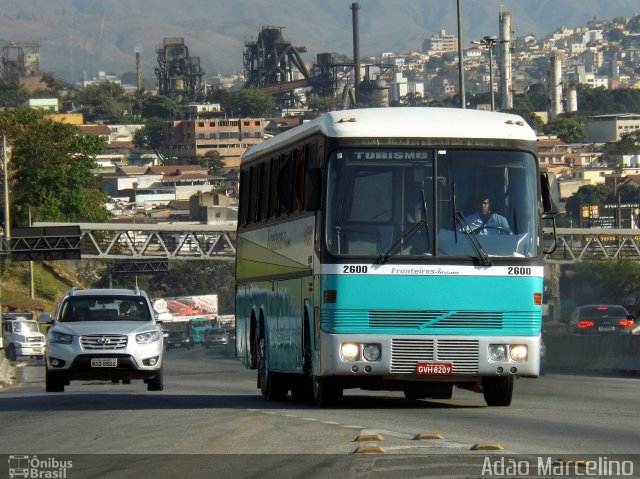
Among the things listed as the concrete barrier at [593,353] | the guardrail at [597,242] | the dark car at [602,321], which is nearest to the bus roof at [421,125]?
the concrete barrier at [593,353]

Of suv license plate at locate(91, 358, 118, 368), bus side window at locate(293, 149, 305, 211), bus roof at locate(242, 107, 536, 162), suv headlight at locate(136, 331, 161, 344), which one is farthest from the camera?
suv headlight at locate(136, 331, 161, 344)

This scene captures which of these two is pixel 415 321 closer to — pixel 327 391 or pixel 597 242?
pixel 327 391

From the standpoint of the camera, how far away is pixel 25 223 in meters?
101

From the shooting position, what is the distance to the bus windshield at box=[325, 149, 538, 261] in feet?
57.9

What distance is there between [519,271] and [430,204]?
122 centimetres

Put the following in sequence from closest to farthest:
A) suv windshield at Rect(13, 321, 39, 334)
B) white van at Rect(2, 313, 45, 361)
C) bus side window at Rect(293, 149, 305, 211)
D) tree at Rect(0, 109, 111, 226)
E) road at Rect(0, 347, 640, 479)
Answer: road at Rect(0, 347, 640, 479) → bus side window at Rect(293, 149, 305, 211) → white van at Rect(2, 313, 45, 361) → suv windshield at Rect(13, 321, 39, 334) → tree at Rect(0, 109, 111, 226)

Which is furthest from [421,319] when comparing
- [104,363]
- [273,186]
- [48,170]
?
[48,170]

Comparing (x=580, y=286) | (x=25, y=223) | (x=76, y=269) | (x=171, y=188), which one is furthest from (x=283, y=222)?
(x=171, y=188)

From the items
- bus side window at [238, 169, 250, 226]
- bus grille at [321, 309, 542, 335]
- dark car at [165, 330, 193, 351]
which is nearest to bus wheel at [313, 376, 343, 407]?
bus grille at [321, 309, 542, 335]

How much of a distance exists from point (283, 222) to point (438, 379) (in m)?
3.68

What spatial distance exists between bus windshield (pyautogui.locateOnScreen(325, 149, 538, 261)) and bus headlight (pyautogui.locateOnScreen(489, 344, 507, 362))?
98 centimetres

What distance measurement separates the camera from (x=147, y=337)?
24250 millimetres

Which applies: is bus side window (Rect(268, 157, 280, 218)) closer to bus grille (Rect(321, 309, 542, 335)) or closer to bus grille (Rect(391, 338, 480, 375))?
bus grille (Rect(321, 309, 542, 335))

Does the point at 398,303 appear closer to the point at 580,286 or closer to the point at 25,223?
the point at 25,223
